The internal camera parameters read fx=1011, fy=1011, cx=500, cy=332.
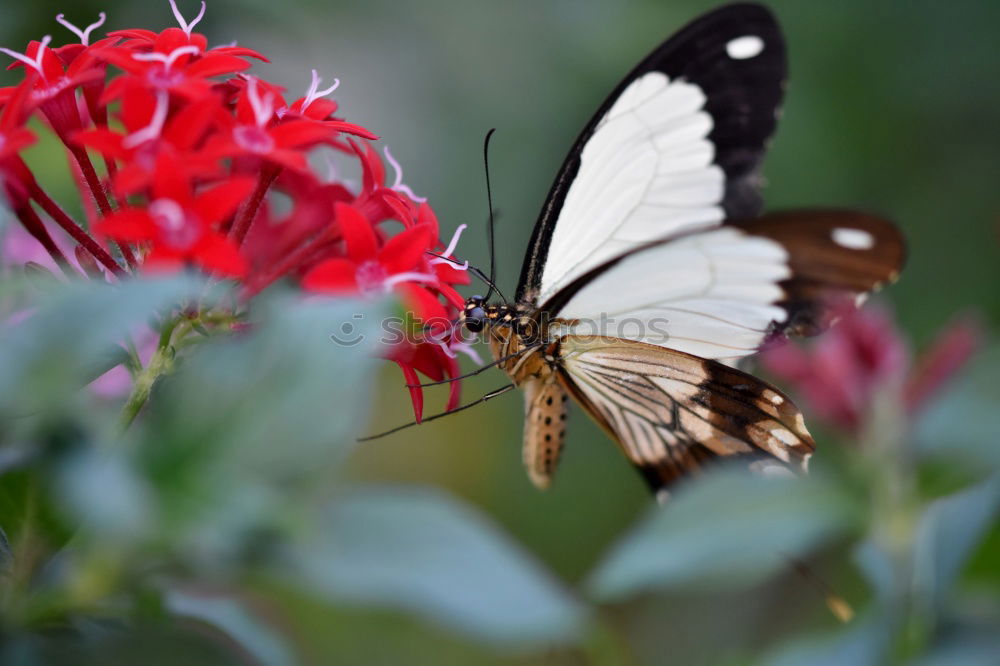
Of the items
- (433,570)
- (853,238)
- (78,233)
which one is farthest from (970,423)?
(78,233)

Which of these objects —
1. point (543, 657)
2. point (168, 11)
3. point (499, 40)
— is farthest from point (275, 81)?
point (543, 657)

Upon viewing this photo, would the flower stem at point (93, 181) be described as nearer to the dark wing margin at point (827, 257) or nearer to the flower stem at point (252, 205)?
the flower stem at point (252, 205)

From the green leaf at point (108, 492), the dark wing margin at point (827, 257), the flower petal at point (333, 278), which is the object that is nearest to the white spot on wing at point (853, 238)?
the dark wing margin at point (827, 257)

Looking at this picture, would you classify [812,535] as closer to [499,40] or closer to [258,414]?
[258,414]

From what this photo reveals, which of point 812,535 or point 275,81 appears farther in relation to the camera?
point 275,81

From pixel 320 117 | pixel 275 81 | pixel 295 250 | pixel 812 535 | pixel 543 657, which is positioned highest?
pixel 275 81

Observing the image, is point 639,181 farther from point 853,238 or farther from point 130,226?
point 130,226
